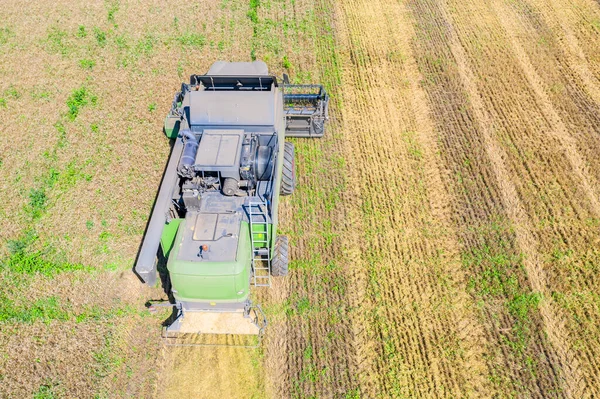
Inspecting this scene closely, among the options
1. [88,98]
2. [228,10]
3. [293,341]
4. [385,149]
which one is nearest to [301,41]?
[228,10]

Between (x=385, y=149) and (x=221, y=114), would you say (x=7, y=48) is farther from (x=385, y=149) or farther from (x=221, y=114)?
(x=385, y=149)

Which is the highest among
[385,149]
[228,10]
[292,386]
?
[228,10]

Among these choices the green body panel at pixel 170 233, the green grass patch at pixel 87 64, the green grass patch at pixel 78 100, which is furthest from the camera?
the green grass patch at pixel 87 64

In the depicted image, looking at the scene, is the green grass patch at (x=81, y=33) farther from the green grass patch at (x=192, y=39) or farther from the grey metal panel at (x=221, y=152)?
the grey metal panel at (x=221, y=152)

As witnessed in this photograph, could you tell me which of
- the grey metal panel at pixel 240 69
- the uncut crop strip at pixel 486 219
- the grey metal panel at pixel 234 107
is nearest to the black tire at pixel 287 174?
the grey metal panel at pixel 234 107

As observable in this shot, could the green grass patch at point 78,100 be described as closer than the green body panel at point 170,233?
No

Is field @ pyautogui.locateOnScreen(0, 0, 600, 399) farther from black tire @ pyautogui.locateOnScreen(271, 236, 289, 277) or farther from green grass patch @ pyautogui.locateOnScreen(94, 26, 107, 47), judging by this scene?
black tire @ pyautogui.locateOnScreen(271, 236, 289, 277)

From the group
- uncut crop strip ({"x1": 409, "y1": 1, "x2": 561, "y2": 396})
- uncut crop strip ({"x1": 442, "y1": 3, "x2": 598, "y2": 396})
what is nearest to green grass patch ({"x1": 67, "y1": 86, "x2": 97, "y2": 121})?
uncut crop strip ({"x1": 409, "y1": 1, "x2": 561, "y2": 396})
